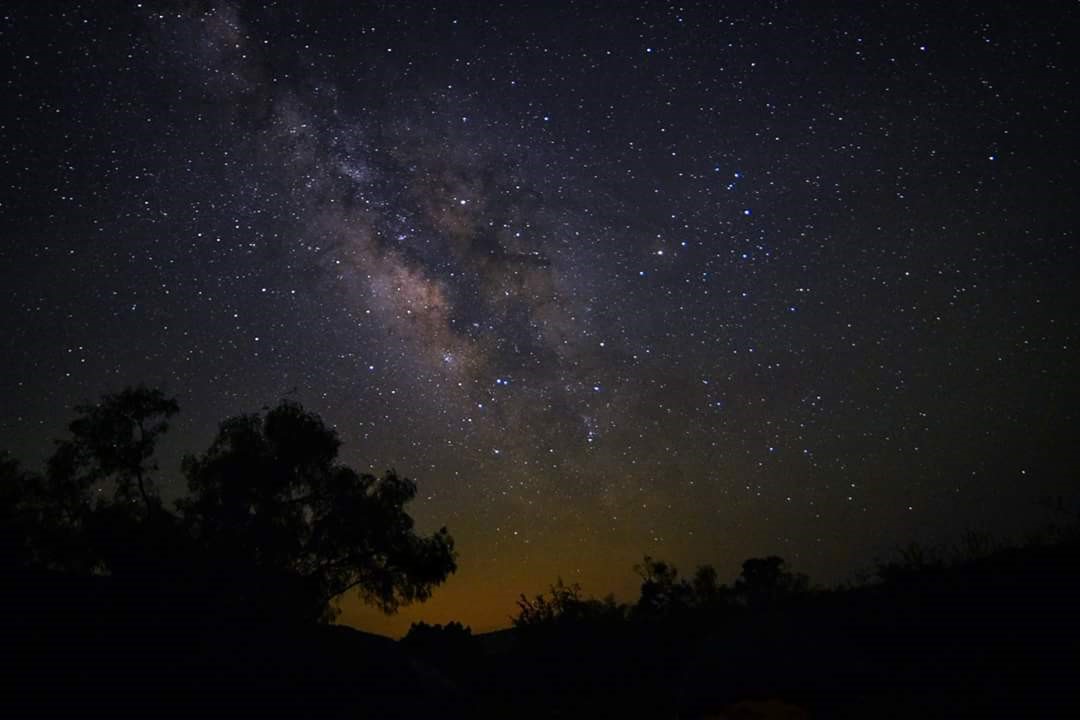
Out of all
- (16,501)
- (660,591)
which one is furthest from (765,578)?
(16,501)

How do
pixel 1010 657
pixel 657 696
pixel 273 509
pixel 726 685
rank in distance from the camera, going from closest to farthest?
1. pixel 1010 657
2. pixel 726 685
3. pixel 657 696
4. pixel 273 509

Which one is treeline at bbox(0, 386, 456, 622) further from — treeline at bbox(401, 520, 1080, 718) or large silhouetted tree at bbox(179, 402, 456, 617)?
treeline at bbox(401, 520, 1080, 718)

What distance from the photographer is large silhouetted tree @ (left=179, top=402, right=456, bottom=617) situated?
83.7 ft

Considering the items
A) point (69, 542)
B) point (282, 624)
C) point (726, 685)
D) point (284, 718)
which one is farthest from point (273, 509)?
point (726, 685)

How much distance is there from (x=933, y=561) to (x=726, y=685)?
6.59 m

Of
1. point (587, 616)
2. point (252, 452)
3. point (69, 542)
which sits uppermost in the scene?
point (252, 452)

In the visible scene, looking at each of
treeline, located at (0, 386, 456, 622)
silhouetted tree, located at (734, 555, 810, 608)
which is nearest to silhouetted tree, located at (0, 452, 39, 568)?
treeline, located at (0, 386, 456, 622)

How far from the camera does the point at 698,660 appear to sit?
48.8 feet

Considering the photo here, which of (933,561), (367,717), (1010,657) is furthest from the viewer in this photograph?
(933,561)

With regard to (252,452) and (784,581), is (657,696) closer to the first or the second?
(252,452)

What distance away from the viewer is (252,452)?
26375 millimetres

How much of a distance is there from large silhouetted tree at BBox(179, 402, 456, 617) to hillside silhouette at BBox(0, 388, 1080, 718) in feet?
0.24

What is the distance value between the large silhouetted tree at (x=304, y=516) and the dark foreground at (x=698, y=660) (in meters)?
8.80

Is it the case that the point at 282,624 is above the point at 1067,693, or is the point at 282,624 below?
above
